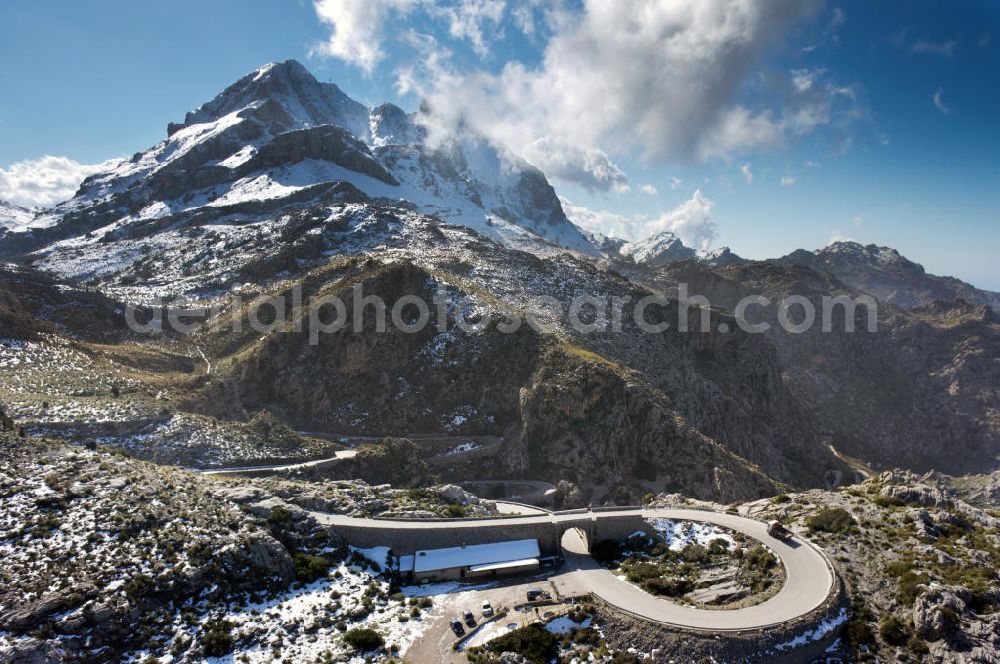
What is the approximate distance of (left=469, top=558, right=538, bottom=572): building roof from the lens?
35.1m

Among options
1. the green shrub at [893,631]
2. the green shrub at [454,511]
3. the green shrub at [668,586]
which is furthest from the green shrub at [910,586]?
the green shrub at [454,511]

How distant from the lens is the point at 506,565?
1396 inches

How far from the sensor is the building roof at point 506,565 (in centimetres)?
3512

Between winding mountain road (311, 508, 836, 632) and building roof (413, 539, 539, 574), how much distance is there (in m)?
1.20

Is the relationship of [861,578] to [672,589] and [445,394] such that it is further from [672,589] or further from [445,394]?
[445,394]

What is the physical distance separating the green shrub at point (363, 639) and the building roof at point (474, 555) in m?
6.02

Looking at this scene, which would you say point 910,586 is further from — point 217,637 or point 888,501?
point 217,637

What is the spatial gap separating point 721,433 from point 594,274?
47578 mm

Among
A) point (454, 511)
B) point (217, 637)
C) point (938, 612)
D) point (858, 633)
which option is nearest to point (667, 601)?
point (858, 633)

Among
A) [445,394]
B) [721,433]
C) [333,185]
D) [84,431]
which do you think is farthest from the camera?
[333,185]

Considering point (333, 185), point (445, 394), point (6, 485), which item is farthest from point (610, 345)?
point (333, 185)

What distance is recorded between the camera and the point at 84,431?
49.2 metres

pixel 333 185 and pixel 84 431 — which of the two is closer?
pixel 84 431

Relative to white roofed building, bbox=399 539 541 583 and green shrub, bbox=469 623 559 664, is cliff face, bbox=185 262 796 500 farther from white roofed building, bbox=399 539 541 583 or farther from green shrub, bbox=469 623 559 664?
green shrub, bbox=469 623 559 664
